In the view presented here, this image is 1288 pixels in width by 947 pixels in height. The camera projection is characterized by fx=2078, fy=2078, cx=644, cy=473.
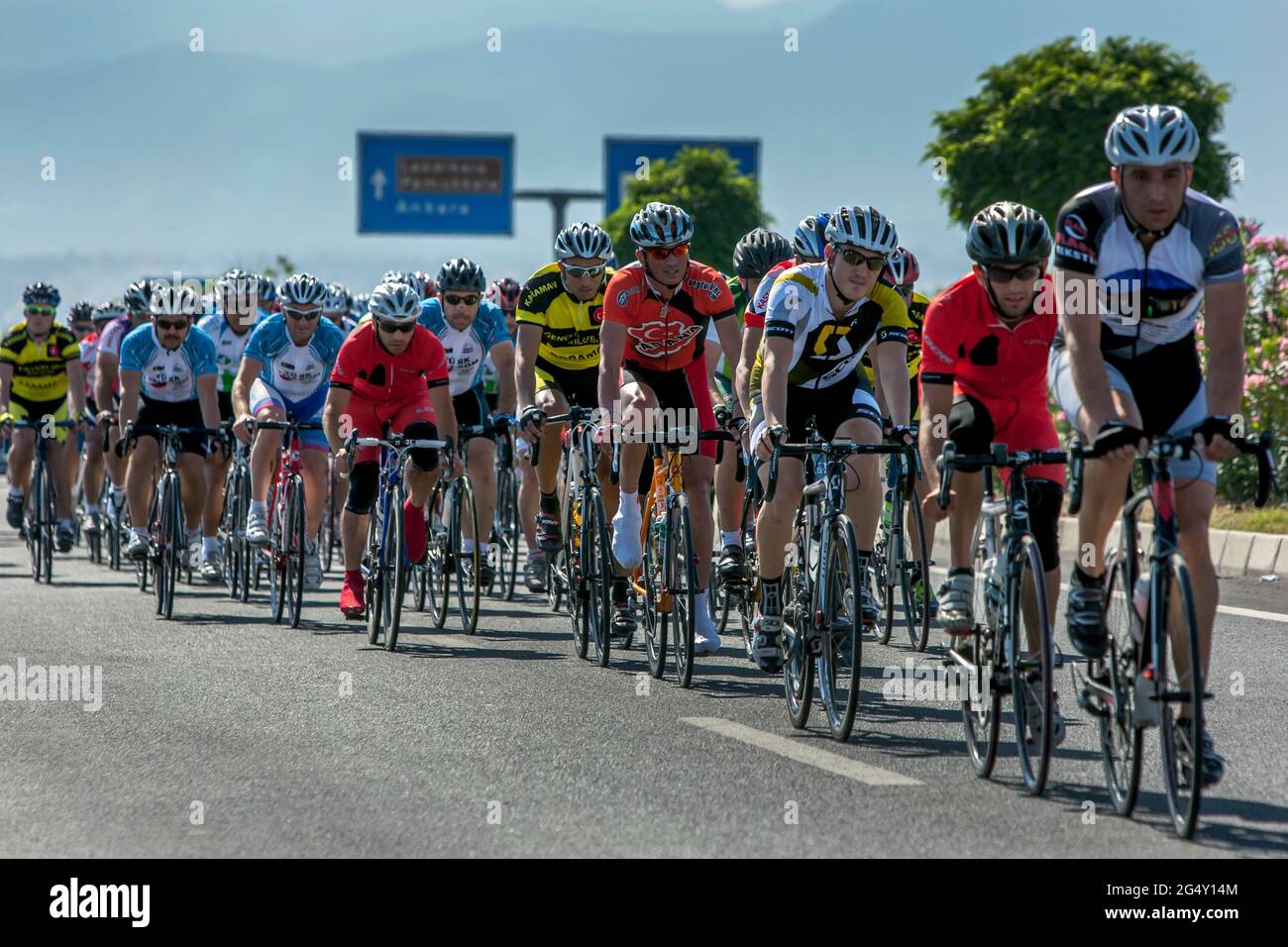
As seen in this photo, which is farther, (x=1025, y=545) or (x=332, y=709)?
(x=332, y=709)

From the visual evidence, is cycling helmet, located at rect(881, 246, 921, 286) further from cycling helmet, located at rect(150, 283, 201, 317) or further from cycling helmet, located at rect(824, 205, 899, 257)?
cycling helmet, located at rect(150, 283, 201, 317)

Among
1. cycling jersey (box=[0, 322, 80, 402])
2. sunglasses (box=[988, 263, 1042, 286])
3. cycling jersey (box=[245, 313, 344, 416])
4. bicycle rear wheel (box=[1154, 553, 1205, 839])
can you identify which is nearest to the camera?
bicycle rear wheel (box=[1154, 553, 1205, 839])

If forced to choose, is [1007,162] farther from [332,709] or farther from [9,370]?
[332,709]

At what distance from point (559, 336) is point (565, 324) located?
0.28 ft

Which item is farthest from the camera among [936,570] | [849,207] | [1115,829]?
[936,570]

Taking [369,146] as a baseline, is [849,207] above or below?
below

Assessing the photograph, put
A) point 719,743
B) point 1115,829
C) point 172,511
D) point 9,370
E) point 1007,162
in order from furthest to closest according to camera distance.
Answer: point 1007,162 < point 9,370 < point 172,511 < point 719,743 < point 1115,829

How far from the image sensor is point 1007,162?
49188mm

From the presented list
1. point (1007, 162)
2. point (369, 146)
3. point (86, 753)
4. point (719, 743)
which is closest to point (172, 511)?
point (86, 753)

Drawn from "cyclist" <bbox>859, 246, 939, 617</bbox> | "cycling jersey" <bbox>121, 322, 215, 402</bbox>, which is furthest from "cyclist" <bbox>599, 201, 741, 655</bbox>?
"cycling jersey" <bbox>121, 322, 215, 402</bbox>

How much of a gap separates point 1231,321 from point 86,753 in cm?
447

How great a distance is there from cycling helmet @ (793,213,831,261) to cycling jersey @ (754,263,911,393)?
1.76 meters

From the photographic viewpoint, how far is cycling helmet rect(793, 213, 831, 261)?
35.8ft

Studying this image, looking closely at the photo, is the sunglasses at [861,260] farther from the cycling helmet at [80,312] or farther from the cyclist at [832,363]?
the cycling helmet at [80,312]
